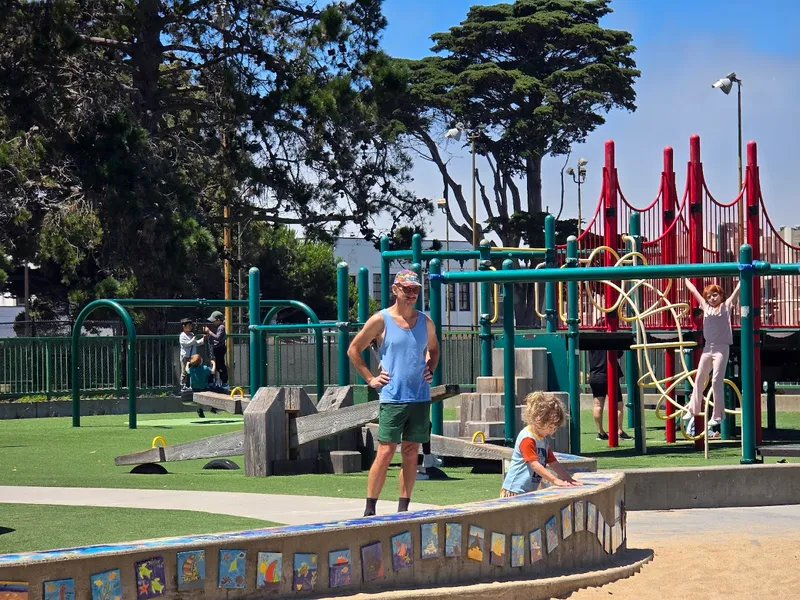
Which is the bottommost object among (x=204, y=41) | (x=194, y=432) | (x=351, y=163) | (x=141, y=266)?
(x=194, y=432)

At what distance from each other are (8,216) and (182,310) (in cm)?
742

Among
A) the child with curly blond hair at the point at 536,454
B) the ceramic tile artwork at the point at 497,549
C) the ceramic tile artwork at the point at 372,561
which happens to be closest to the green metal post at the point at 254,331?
the child with curly blond hair at the point at 536,454

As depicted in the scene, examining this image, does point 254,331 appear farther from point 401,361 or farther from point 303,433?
point 401,361

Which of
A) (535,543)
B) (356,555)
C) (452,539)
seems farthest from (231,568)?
(535,543)

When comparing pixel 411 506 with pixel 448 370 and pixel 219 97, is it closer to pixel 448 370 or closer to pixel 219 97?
pixel 448 370

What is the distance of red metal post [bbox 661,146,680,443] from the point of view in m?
17.3

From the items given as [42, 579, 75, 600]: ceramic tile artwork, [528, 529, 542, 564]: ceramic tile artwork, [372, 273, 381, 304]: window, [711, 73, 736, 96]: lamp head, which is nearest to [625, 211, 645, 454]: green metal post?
[528, 529, 542, 564]: ceramic tile artwork

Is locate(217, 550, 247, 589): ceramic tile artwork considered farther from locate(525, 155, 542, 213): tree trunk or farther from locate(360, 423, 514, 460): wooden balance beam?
locate(525, 155, 542, 213): tree trunk

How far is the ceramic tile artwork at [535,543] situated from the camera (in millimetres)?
7523

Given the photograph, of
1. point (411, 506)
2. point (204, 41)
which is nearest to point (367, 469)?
point (411, 506)

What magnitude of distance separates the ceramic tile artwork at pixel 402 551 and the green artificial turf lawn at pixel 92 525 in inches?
82.3

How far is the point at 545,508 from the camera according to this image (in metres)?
7.58

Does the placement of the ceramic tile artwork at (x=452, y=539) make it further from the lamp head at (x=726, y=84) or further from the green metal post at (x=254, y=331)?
the lamp head at (x=726, y=84)

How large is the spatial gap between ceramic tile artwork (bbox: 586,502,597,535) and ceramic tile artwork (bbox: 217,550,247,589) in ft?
8.67
